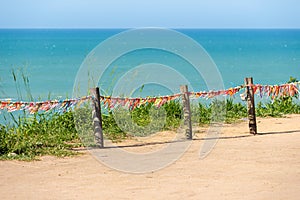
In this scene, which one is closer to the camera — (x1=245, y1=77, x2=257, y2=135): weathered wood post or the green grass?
the green grass

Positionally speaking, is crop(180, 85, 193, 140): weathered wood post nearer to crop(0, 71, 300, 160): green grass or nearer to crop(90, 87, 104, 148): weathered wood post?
crop(0, 71, 300, 160): green grass

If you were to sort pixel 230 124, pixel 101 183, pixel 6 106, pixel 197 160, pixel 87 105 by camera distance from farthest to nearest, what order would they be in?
1. pixel 230 124
2. pixel 87 105
3. pixel 6 106
4. pixel 197 160
5. pixel 101 183

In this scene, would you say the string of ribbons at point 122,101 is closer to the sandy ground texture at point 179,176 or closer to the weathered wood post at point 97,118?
the weathered wood post at point 97,118

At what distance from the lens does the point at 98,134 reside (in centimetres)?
1121

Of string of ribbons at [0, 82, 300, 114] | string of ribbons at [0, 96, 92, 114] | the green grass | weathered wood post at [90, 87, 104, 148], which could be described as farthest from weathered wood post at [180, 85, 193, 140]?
string of ribbons at [0, 96, 92, 114]

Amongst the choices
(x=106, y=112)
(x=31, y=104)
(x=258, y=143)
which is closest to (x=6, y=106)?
(x=31, y=104)

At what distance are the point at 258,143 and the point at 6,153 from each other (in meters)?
4.54

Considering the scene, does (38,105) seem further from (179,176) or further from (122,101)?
(179,176)

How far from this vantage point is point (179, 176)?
9.06 meters

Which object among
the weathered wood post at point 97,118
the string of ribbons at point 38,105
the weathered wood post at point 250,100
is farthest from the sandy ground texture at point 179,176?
the string of ribbons at point 38,105

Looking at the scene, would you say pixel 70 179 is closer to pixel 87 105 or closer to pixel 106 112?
pixel 87 105

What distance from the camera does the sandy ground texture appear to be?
813 cm

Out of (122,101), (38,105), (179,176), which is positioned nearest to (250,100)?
(122,101)

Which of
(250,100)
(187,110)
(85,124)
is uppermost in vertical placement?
(250,100)
